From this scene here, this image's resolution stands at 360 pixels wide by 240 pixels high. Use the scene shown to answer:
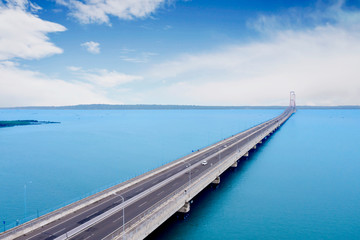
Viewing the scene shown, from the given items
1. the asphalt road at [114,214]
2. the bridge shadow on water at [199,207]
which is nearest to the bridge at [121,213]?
the asphalt road at [114,214]

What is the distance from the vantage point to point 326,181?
6450 centimetres

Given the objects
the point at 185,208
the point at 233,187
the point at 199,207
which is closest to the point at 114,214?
the point at 185,208

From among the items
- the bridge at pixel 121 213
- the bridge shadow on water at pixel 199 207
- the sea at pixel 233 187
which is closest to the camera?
the bridge at pixel 121 213

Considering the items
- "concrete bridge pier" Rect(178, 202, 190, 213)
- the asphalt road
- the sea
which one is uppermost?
the asphalt road

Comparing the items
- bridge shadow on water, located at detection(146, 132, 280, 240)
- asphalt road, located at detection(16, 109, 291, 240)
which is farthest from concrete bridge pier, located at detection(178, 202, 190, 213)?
asphalt road, located at detection(16, 109, 291, 240)

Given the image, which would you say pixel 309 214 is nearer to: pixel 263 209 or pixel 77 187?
pixel 263 209

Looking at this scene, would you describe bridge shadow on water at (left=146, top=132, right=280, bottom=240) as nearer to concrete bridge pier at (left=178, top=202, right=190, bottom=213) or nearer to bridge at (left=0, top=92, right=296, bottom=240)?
concrete bridge pier at (left=178, top=202, right=190, bottom=213)

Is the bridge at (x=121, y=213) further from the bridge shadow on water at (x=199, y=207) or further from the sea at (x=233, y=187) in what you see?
the sea at (x=233, y=187)

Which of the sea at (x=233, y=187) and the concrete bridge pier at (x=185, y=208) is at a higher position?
the concrete bridge pier at (x=185, y=208)

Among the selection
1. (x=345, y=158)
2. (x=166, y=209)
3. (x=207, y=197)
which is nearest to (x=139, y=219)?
(x=166, y=209)

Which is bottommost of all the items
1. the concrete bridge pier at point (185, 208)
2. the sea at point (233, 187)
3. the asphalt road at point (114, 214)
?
the sea at point (233, 187)

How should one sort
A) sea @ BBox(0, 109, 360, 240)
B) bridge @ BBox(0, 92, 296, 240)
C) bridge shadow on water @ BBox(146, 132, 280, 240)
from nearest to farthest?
bridge @ BBox(0, 92, 296, 240) < bridge shadow on water @ BBox(146, 132, 280, 240) < sea @ BBox(0, 109, 360, 240)

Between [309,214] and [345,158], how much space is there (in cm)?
5692

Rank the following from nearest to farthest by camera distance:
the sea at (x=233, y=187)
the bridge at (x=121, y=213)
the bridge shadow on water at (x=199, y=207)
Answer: the bridge at (x=121, y=213) → the bridge shadow on water at (x=199, y=207) → the sea at (x=233, y=187)
